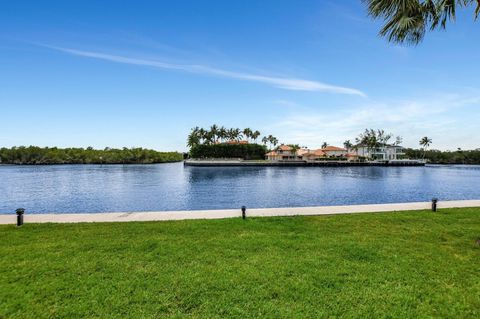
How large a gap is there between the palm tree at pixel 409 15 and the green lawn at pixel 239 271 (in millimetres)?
6225

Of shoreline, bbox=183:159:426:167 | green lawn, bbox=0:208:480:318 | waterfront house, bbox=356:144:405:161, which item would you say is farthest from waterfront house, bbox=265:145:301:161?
green lawn, bbox=0:208:480:318

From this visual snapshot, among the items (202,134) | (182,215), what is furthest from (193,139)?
(182,215)

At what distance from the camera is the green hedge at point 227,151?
125375 millimetres

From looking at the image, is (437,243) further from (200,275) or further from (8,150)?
(8,150)

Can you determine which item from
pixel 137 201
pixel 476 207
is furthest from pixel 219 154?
pixel 476 207

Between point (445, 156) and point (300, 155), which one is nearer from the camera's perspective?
point (300, 155)

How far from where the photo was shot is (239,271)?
596cm

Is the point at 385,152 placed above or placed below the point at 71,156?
below

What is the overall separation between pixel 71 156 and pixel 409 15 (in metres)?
176

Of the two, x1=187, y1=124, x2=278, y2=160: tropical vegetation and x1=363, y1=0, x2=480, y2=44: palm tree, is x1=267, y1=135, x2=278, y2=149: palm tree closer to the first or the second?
x1=187, y1=124, x2=278, y2=160: tropical vegetation

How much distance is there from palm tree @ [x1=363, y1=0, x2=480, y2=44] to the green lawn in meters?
6.22

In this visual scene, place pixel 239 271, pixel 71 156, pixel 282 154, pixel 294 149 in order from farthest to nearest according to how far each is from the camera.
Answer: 1. pixel 71 156
2. pixel 282 154
3. pixel 294 149
4. pixel 239 271

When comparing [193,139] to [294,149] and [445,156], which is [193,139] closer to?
[294,149]

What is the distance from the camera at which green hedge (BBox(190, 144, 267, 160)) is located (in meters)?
125
